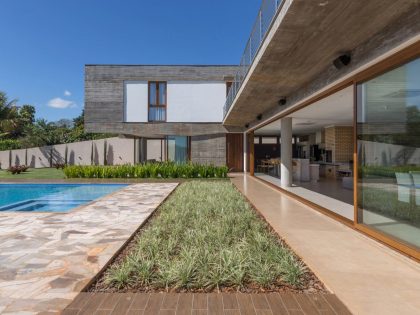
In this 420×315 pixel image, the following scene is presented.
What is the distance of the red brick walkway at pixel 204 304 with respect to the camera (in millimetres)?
2420

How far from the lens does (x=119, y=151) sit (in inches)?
858

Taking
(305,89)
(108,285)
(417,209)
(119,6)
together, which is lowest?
(108,285)

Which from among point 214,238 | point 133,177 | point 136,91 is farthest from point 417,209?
point 136,91

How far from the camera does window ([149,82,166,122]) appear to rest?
1791 cm

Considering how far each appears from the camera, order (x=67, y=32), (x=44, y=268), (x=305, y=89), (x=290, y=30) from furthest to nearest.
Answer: (x=67, y=32) < (x=305, y=89) < (x=290, y=30) < (x=44, y=268)

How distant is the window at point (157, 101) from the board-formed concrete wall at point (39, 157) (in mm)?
10886

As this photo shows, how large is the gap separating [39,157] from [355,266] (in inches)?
986

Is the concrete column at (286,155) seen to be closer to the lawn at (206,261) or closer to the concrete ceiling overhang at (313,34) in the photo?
the concrete ceiling overhang at (313,34)

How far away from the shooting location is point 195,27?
20.4m

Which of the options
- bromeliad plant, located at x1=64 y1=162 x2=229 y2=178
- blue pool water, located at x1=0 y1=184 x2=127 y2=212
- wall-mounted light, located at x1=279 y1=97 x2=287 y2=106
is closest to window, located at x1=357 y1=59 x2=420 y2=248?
wall-mounted light, located at x1=279 y1=97 x2=287 y2=106

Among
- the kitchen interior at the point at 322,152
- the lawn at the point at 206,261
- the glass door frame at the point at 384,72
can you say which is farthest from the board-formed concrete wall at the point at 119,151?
the glass door frame at the point at 384,72

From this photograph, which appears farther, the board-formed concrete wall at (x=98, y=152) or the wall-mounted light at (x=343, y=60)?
the board-formed concrete wall at (x=98, y=152)

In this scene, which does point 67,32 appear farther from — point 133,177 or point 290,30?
point 290,30

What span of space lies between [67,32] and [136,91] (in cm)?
570
